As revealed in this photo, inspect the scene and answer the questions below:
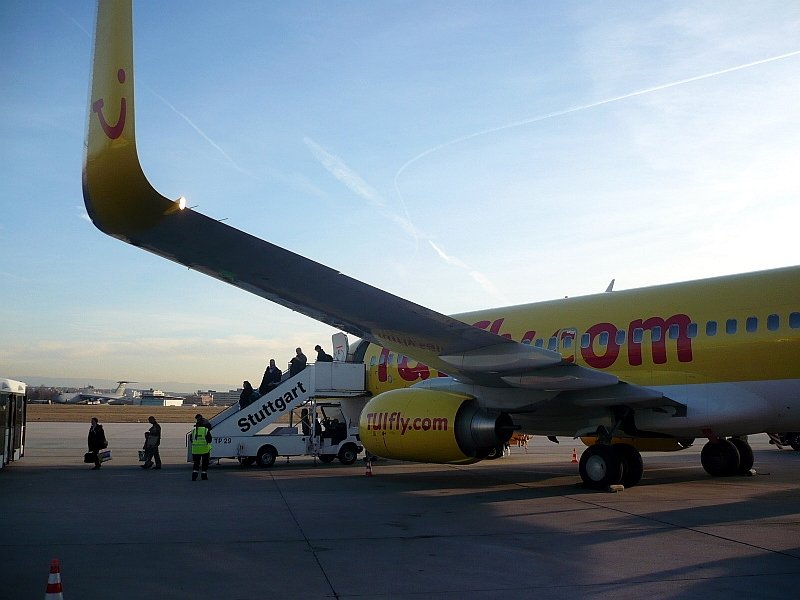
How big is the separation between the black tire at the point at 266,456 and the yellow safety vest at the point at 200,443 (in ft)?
7.13

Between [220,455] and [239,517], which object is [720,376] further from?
[220,455]

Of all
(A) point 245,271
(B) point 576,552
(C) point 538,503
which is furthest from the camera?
(C) point 538,503

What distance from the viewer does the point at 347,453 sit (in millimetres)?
18250

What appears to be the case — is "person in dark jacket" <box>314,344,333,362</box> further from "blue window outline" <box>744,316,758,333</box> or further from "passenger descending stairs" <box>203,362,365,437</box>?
"blue window outline" <box>744,316,758,333</box>

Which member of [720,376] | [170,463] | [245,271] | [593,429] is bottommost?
[170,463]

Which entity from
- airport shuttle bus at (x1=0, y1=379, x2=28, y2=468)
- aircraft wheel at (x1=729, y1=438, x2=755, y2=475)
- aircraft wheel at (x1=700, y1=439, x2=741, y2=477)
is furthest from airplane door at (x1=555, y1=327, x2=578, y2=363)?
airport shuttle bus at (x1=0, y1=379, x2=28, y2=468)

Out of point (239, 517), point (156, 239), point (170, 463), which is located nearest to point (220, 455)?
point (170, 463)

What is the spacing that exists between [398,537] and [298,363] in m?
10.5

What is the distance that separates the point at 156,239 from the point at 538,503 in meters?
6.45

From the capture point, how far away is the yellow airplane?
9.34 meters

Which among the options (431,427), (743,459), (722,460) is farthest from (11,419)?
(743,459)

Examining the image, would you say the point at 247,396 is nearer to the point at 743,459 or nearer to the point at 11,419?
the point at 11,419

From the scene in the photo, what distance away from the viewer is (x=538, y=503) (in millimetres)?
10906

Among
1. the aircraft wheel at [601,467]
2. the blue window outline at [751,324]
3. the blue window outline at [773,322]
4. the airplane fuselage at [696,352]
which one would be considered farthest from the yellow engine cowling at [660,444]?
the blue window outline at [773,322]
